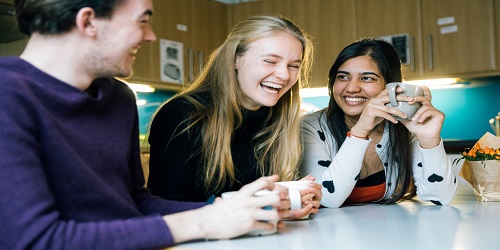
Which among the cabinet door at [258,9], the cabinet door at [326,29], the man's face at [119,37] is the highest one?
the cabinet door at [258,9]

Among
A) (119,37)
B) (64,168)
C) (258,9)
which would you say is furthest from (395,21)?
(64,168)

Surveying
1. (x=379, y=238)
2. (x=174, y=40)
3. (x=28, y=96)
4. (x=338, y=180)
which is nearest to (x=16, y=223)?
(x=28, y=96)

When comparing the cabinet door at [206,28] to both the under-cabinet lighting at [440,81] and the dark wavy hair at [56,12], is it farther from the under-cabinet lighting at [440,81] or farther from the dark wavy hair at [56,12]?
the dark wavy hair at [56,12]

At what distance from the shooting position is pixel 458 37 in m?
3.91

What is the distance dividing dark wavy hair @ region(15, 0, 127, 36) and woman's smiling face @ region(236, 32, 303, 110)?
A: 0.65 metres

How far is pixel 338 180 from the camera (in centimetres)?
154

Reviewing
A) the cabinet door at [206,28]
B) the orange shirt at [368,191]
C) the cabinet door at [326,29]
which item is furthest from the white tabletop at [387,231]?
the cabinet door at [206,28]

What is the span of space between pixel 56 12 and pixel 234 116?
74 centimetres

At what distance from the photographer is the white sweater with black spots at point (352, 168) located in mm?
1519

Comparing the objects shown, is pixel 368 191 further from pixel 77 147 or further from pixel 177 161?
pixel 77 147

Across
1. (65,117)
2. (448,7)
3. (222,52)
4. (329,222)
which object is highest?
(448,7)

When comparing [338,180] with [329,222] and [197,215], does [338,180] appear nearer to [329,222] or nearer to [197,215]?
[329,222]

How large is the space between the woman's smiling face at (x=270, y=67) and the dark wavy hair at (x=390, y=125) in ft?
1.10

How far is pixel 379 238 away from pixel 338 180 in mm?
598
